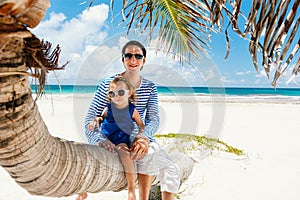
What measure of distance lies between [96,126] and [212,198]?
1819 mm

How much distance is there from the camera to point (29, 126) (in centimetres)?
142

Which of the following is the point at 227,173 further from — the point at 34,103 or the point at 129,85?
the point at 34,103

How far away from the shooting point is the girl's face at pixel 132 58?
2502 millimetres

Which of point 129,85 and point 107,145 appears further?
point 129,85

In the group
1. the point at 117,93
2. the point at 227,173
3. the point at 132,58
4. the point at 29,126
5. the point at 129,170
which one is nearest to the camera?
the point at 29,126

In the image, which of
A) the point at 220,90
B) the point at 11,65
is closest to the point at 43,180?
the point at 11,65

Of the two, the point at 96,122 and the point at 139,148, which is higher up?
the point at 96,122

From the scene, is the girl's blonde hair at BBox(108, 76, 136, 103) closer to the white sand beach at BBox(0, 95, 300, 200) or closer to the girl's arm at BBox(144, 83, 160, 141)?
the girl's arm at BBox(144, 83, 160, 141)

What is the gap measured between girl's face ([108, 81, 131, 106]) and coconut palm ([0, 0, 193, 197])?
56 centimetres

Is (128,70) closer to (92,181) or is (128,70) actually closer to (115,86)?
(115,86)

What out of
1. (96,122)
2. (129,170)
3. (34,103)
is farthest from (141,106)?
(34,103)

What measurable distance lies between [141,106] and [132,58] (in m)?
0.36

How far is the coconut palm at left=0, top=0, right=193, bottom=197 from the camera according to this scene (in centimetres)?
122

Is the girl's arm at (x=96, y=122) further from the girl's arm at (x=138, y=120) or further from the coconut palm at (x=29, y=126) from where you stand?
the coconut palm at (x=29, y=126)
